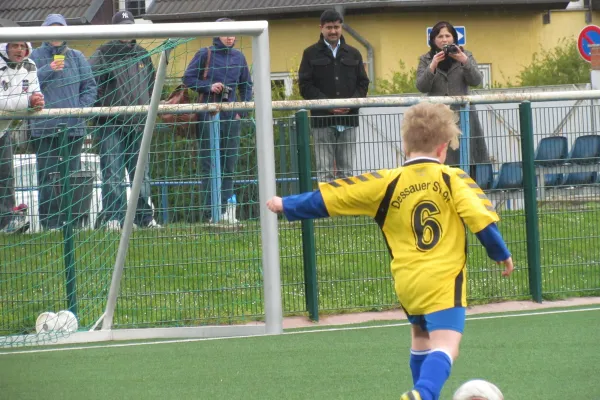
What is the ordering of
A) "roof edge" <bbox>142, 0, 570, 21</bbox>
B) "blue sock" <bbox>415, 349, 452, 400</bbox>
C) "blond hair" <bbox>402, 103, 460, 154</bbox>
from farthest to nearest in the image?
"roof edge" <bbox>142, 0, 570, 21</bbox>
"blond hair" <bbox>402, 103, 460, 154</bbox>
"blue sock" <bbox>415, 349, 452, 400</bbox>

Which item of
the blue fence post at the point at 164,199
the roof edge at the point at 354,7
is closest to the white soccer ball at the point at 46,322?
the blue fence post at the point at 164,199

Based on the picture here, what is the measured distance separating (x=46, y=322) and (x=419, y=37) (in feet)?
63.8

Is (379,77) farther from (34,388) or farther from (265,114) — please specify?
(34,388)

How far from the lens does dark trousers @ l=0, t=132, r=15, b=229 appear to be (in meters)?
8.84

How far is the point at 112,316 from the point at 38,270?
701 mm

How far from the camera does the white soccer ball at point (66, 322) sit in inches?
347

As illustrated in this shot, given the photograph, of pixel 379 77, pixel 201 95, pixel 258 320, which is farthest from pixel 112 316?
pixel 379 77

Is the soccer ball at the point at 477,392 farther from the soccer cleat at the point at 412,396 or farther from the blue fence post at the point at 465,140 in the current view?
the blue fence post at the point at 465,140

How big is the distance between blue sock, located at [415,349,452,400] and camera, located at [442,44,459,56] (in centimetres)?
610

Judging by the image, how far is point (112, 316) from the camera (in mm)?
9039

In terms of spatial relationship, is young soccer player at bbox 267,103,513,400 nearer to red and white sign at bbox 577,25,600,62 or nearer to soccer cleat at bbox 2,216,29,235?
soccer cleat at bbox 2,216,29,235

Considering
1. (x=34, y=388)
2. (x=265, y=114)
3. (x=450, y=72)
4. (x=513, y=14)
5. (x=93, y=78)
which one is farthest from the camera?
(x=513, y=14)

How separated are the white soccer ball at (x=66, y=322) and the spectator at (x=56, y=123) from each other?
701 mm

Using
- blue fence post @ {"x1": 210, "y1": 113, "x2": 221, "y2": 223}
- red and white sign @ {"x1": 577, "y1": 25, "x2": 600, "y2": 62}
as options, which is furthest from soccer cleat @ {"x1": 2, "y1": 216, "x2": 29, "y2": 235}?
red and white sign @ {"x1": 577, "y1": 25, "x2": 600, "y2": 62}
